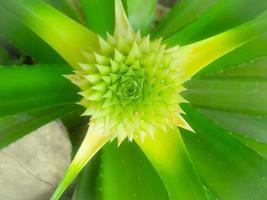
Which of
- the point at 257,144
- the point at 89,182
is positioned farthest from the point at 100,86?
the point at 257,144

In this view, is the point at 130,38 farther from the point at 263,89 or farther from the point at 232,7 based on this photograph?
the point at 263,89

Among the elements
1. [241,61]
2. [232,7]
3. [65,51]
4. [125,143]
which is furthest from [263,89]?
[65,51]

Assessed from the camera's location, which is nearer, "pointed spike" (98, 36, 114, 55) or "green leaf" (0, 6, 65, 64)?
"pointed spike" (98, 36, 114, 55)

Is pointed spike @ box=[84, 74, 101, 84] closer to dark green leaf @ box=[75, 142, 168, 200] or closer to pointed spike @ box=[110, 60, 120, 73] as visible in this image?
pointed spike @ box=[110, 60, 120, 73]

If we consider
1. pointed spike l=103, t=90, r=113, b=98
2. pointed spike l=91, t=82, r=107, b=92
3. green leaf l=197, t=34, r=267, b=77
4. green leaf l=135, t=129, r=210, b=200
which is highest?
pointed spike l=91, t=82, r=107, b=92

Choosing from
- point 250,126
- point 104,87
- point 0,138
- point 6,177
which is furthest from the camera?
point 6,177

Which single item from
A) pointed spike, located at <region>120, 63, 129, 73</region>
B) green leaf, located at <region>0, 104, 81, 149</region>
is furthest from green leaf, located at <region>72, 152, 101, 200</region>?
pointed spike, located at <region>120, 63, 129, 73</region>
